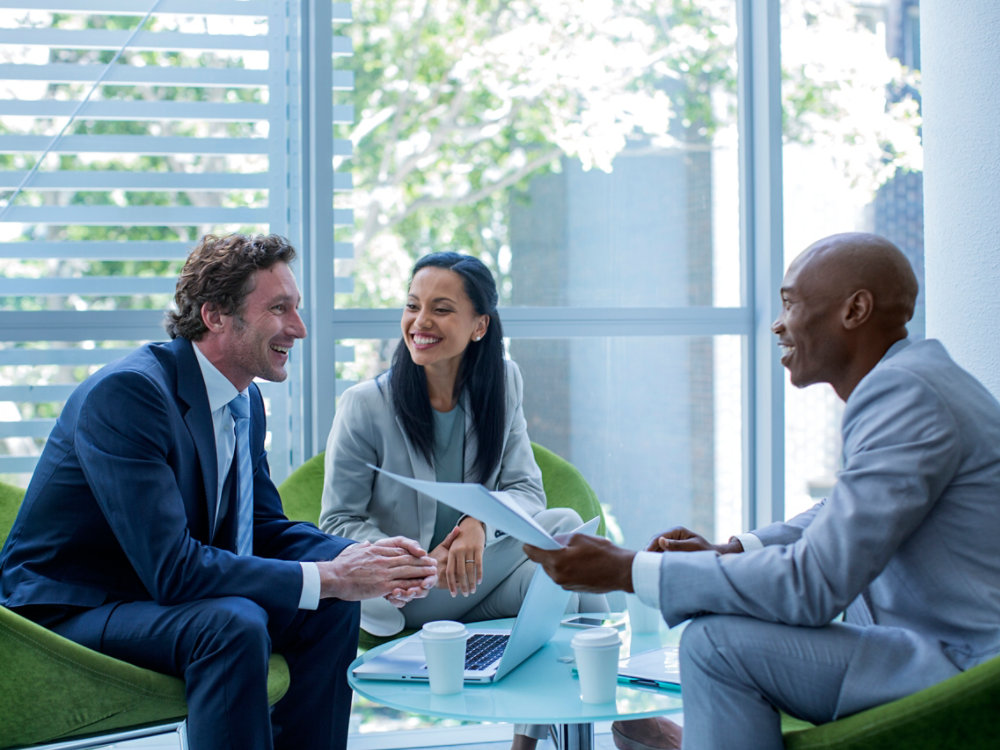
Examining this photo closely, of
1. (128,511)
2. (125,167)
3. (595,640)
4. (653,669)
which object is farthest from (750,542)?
(125,167)

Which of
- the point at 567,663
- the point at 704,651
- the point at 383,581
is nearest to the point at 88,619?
the point at 383,581

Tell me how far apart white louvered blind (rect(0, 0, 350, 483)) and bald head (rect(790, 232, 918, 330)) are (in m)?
1.96

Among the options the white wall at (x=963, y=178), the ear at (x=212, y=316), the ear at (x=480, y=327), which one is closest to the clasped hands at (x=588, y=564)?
the ear at (x=212, y=316)

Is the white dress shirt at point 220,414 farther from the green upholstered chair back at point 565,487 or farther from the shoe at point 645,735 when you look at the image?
the shoe at point 645,735

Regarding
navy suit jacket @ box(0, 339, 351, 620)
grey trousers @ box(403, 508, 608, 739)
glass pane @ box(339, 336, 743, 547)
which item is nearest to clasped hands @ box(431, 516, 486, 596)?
grey trousers @ box(403, 508, 608, 739)

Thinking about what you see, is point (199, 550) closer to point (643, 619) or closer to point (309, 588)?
point (309, 588)

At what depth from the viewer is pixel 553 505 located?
3002 mm

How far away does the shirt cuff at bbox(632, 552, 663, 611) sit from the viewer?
1578 millimetres

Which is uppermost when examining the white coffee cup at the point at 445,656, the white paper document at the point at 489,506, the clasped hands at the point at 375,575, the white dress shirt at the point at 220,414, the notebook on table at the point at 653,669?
the white dress shirt at the point at 220,414

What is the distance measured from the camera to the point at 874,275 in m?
1.71

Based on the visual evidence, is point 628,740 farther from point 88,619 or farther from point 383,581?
point 88,619

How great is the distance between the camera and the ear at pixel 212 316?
7.60 feet

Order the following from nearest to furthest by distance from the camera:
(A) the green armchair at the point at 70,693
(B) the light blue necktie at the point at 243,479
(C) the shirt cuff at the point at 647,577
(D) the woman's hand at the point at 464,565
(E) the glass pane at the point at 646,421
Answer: (C) the shirt cuff at the point at 647,577 → (A) the green armchair at the point at 70,693 → (B) the light blue necktie at the point at 243,479 → (D) the woman's hand at the point at 464,565 → (E) the glass pane at the point at 646,421

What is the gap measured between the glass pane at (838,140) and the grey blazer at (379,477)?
149 centimetres
